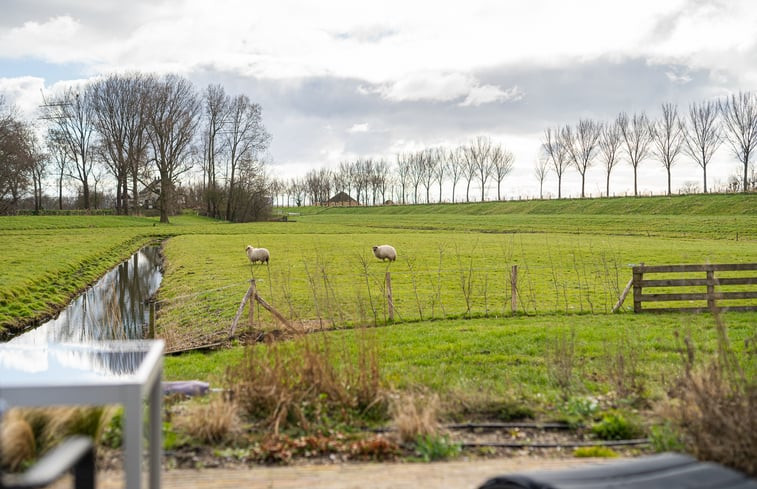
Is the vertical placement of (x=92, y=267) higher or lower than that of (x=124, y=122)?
lower

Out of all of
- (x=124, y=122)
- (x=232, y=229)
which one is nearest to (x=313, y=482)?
(x=232, y=229)

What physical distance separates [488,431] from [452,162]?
120 metres

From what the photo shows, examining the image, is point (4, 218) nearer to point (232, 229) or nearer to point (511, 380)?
point (232, 229)

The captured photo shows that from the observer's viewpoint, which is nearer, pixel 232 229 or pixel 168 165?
pixel 232 229

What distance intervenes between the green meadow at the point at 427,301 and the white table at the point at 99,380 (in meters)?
3.58

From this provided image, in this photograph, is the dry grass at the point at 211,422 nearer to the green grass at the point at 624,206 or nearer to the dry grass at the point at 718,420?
the dry grass at the point at 718,420

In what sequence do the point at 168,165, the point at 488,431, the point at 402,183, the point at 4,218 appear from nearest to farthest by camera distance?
the point at 488,431
the point at 4,218
the point at 168,165
the point at 402,183

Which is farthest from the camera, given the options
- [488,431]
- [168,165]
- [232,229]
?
[168,165]

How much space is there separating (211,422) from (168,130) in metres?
58.8

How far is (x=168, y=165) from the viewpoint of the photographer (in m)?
59.6

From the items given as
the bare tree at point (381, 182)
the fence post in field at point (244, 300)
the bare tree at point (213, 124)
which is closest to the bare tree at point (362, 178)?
the bare tree at point (381, 182)

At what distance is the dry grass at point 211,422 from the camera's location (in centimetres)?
523

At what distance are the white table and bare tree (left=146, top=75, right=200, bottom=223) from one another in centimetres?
5846

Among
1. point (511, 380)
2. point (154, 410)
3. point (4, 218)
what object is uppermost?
point (4, 218)
